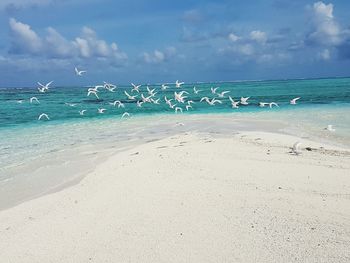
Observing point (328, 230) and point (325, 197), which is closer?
point (328, 230)

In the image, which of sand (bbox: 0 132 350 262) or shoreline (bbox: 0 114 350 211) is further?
shoreline (bbox: 0 114 350 211)

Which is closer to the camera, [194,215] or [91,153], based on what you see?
[194,215]

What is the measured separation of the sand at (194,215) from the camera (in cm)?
856

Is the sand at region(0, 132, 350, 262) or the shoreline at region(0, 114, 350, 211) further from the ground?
the sand at region(0, 132, 350, 262)

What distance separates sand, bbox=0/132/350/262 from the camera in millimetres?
8562

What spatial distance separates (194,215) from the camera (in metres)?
10.5

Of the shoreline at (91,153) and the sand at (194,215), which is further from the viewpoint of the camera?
the shoreline at (91,153)

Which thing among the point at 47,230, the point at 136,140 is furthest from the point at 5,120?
the point at 47,230

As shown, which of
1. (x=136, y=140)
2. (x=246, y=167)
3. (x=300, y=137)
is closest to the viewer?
(x=246, y=167)

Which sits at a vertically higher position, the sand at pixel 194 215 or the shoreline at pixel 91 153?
the sand at pixel 194 215

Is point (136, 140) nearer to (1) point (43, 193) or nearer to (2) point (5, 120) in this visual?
(1) point (43, 193)

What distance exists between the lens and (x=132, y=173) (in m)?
15.8

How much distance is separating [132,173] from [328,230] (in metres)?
8.13

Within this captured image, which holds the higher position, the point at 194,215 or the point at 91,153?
the point at 194,215
